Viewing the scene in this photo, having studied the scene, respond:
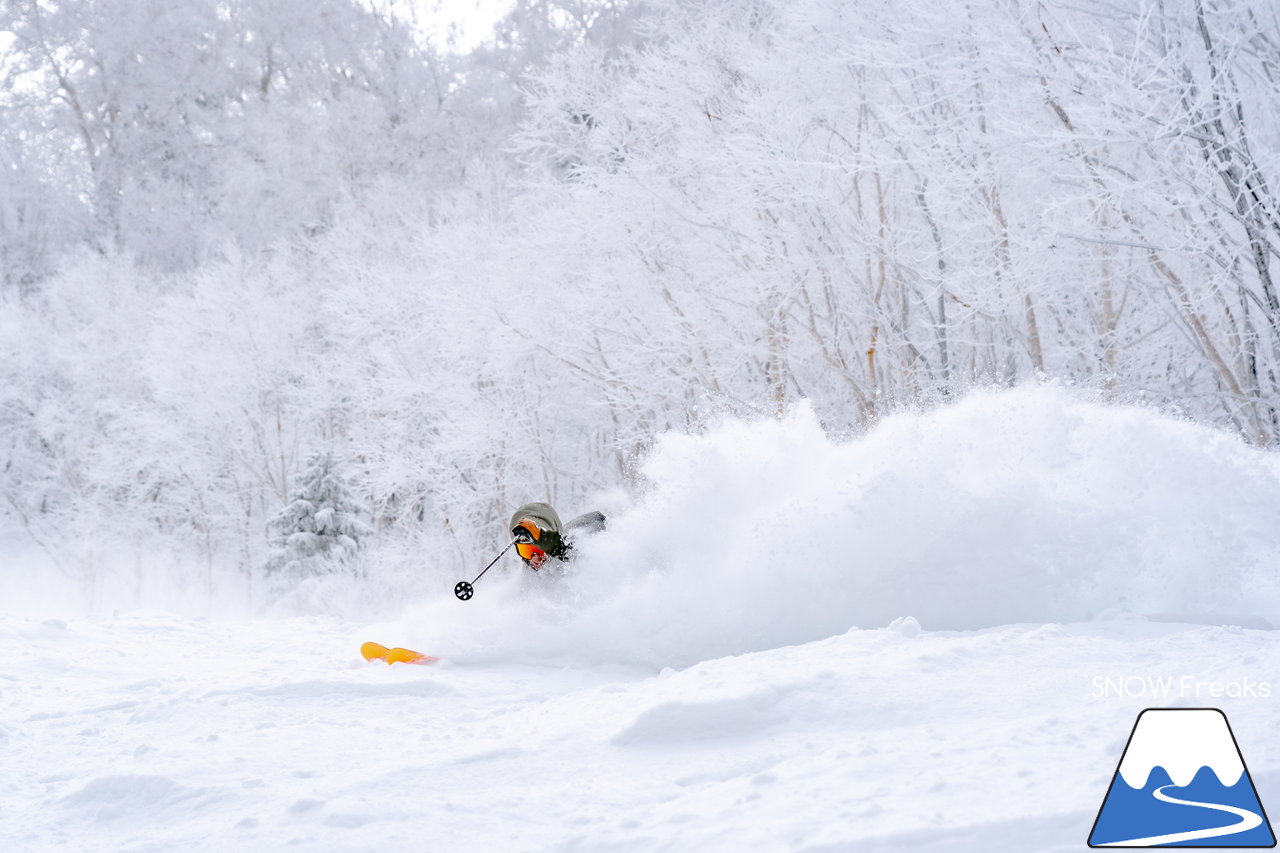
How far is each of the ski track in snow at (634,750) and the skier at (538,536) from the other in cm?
109

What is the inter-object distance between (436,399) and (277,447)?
5.92 metres

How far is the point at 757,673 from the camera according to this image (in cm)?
428

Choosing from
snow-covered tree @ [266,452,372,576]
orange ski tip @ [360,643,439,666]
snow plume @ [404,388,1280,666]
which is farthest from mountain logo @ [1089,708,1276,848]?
snow-covered tree @ [266,452,372,576]

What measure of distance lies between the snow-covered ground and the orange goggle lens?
0.75 ft

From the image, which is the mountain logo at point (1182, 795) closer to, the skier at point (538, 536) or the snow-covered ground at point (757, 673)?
the snow-covered ground at point (757, 673)

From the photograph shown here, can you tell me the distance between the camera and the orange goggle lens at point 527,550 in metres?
6.27

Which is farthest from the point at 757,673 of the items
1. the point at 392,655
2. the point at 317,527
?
the point at 317,527

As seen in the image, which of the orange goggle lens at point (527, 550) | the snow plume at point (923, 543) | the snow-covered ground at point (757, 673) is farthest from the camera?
the orange goggle lens at point (527, 550)

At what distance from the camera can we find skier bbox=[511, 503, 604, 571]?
6.28m

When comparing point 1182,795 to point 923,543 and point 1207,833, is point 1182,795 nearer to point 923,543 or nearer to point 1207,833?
point 1207,833

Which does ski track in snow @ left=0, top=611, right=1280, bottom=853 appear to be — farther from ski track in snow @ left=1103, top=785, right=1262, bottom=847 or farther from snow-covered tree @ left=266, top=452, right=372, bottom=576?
snow-covered tree @ left=266, top=452, right=372, bottom=576

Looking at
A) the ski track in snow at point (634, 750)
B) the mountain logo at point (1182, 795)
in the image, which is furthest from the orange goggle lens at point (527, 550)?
the mountain logo at point (1182, 795)

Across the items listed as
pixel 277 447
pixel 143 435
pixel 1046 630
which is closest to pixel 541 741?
pixel 1046 630

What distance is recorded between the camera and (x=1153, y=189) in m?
8.52
